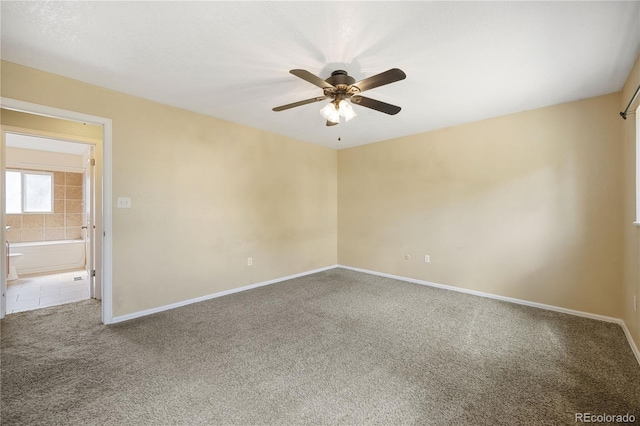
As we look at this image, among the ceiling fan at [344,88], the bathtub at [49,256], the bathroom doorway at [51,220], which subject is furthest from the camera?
the bathtub at [49,256]

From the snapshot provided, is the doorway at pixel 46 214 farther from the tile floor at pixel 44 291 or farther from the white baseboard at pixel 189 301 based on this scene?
the white baseboard at pixel 189 301

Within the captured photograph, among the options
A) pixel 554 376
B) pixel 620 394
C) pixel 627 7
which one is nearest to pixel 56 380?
pixel 554 376

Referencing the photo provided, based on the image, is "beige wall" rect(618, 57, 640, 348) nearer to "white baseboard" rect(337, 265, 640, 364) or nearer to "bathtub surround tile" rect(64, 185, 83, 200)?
"white baseboard" rect(337, 265, 640, 364)

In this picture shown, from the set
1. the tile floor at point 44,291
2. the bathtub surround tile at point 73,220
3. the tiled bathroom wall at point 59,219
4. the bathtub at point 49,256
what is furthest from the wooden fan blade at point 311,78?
the bathtub surround tile at point 73,220

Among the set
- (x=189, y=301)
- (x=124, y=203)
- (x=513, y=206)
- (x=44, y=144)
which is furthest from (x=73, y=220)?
(x=513, y=206)

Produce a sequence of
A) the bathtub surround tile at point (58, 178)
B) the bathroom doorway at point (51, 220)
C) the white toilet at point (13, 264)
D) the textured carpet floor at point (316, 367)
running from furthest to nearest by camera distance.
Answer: the bathtub surround tile at point (58, 178) → the white toilet at point (13, 264) → the bathroom doorway at point (51, 220) → the textured carpet floor at point (316, 367)

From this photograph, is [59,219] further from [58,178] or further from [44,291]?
[44,291]

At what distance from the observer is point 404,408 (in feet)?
5.29

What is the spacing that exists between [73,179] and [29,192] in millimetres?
764

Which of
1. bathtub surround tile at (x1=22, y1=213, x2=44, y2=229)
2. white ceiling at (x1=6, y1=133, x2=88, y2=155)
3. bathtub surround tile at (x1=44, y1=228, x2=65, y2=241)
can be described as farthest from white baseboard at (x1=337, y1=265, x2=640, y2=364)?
bathtub surround tile at (x1=22, y1=213, x2=44, y2=229)

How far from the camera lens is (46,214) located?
571 centimetres

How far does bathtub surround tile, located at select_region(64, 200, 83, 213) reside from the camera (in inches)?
236

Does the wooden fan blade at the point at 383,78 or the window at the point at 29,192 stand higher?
the wooden fan blade at the point at 383,78

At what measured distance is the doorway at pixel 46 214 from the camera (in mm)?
4691
